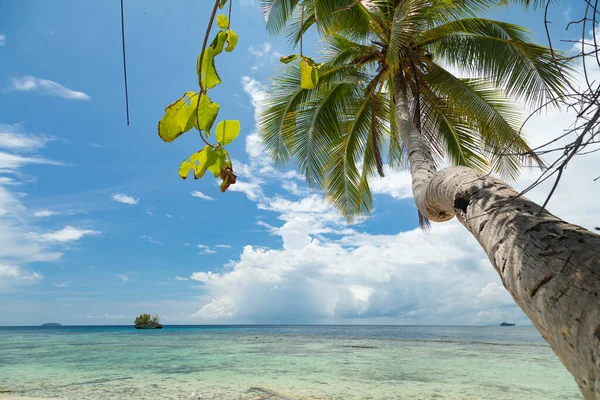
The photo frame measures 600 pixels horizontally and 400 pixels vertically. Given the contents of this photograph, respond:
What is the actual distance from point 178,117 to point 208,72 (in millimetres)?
97

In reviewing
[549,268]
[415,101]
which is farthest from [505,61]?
[549,268]

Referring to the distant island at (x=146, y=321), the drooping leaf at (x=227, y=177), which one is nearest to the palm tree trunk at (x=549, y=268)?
the drooping leaf at (x=227, y=177)

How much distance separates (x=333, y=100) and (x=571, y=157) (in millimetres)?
5554

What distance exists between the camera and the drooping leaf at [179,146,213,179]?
0.73 metres

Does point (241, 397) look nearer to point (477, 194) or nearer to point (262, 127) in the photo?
point (262, 127)

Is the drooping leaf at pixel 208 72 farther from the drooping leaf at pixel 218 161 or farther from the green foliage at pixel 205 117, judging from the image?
the drooping leaf at pixel 218 161

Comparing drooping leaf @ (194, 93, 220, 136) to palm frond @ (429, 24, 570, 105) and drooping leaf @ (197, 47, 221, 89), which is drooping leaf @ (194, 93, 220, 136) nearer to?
drooping leaf @ (197, 47, 221, 89)

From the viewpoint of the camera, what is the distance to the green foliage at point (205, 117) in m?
0.68

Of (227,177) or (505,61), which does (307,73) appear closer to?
(227,177)

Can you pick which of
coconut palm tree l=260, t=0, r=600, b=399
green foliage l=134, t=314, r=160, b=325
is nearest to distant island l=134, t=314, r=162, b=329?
green foliage l=134, t=314, r=160, b=325

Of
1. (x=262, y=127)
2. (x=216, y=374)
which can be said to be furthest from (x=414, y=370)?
(x=262, y=127)

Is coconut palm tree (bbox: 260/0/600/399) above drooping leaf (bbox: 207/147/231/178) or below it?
above

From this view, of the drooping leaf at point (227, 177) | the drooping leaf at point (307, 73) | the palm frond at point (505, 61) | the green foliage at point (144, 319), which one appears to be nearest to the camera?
the drooping leaf at point (227, 177)

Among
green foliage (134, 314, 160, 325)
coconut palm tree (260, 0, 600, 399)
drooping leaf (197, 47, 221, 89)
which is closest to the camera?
drooping leaf (197, 47, 221, 89)
